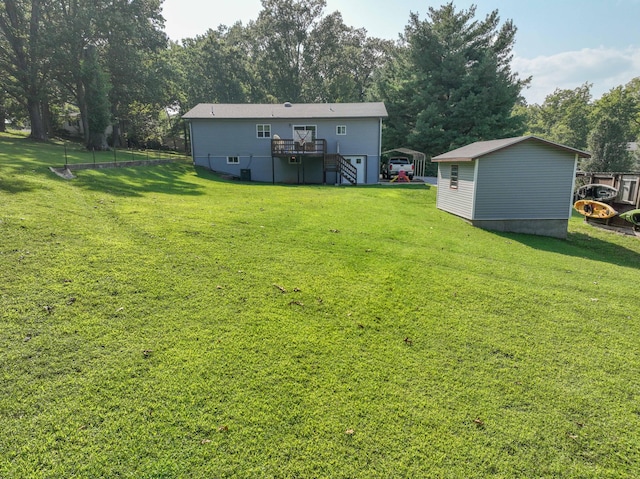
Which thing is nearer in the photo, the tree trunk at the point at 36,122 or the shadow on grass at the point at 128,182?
the shadow on grass at the point at 128,182

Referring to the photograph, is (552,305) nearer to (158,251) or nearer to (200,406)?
(200,406)

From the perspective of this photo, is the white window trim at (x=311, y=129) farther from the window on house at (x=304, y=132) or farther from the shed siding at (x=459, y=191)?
the shed siding at (x=459, y=191)

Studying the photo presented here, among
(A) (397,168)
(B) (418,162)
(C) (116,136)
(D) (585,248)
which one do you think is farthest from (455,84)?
(C) (116,136)

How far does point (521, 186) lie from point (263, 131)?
17089 millimetres

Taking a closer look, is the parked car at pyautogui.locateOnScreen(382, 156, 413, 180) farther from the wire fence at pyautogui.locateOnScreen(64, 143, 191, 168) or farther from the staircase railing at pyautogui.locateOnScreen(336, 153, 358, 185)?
the wire fence at pyautogui.locateOnScreen(64, 143, 191, 168)

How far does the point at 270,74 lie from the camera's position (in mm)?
42219

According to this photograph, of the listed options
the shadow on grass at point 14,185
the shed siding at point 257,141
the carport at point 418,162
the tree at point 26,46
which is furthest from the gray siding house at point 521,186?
the tree at point 26,46

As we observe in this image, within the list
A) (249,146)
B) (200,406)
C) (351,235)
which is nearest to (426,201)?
(351,235)

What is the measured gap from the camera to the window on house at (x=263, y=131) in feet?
79.0

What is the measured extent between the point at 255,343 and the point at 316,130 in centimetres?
2212

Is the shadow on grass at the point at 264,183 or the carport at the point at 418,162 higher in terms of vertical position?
the carport at the point at 418,162

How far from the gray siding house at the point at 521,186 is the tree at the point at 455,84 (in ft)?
58.2

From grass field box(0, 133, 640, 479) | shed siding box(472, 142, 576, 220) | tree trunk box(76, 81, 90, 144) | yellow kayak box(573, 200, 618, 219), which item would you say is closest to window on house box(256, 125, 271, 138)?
tree trunk box(76, 81, 90, 144)

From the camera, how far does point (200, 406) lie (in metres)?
2.97
